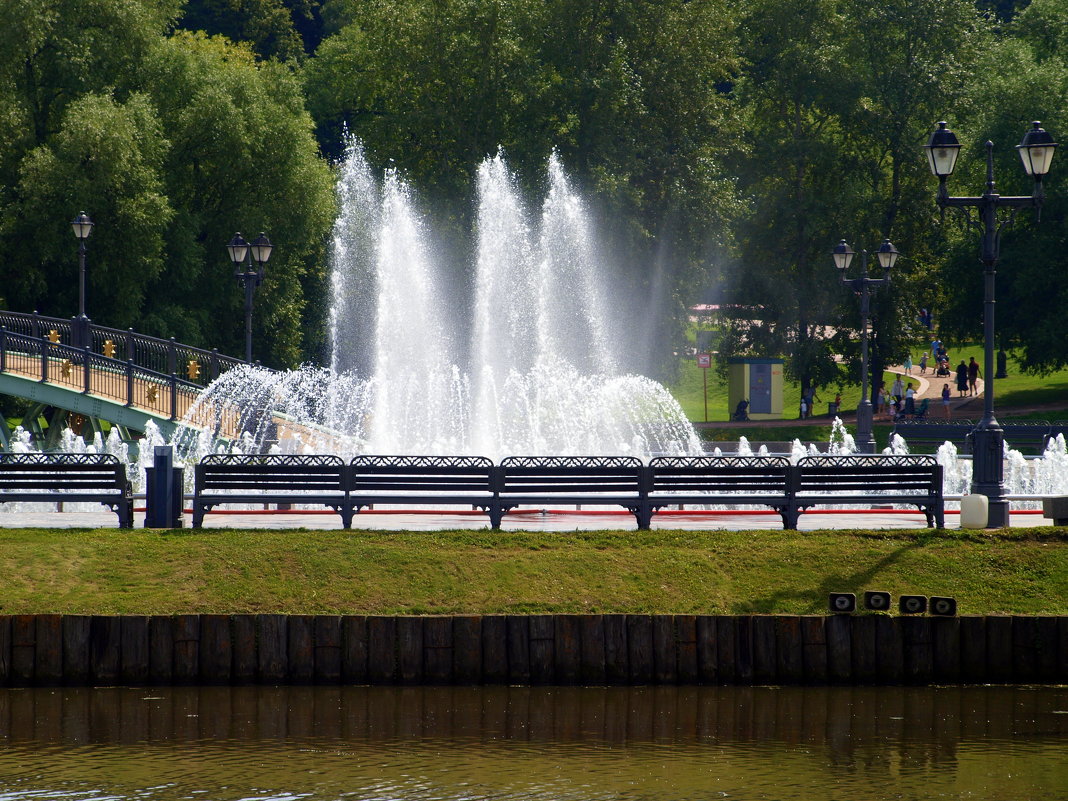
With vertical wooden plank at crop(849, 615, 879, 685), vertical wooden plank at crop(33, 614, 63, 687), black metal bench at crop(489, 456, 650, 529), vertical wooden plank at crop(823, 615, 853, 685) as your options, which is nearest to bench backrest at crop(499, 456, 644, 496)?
black metal bench at crop(489, 456, 650, 529)

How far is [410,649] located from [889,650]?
4.33 metres

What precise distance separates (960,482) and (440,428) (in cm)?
1353

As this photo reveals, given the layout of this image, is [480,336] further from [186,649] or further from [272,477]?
[186,649]

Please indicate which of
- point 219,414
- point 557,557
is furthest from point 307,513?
point 219,414

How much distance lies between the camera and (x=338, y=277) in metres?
49.9

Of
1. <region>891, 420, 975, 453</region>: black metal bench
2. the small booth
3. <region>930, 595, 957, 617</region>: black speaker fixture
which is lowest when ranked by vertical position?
<region>930, 595, 957, 617</region>: black speaker fixture

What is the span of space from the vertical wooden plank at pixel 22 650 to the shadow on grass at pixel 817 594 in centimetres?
629

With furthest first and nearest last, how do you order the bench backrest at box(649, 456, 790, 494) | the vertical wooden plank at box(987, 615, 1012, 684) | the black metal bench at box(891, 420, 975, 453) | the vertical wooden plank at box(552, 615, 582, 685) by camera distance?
the black metal bench at box(891, 420, 975, 453) → the bench backrest at box(649, 456, 790, 494) → the vertical wooden plank at box(987, 615, 1012, 684) → the vertical wooden plank at box(552, 615, 582, 685)

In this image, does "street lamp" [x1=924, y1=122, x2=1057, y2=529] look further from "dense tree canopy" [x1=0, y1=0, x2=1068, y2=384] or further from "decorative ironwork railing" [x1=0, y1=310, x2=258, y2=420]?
"dense tree canopy" [x1=0, y1=0, x2=1068, y2=384]

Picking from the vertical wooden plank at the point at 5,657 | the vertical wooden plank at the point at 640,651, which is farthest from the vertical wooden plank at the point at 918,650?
the vertical wooden plank at the point at 5,657

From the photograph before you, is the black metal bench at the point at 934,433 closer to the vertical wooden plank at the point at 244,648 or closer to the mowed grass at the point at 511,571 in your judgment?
the mowed grass at the point at 511,571

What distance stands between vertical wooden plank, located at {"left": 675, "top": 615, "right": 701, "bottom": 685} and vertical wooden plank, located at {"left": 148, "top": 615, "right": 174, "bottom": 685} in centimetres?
450

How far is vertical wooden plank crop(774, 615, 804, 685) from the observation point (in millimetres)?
14039

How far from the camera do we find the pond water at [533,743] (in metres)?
10.8
